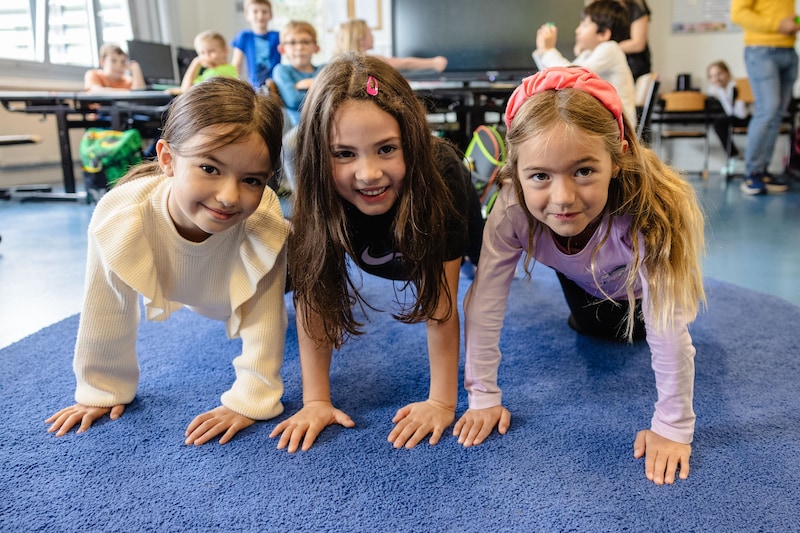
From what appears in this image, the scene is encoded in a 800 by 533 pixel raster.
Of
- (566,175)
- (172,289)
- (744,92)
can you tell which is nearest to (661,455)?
(566,175)

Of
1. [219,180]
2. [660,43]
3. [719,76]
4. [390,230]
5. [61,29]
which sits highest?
[61,29]

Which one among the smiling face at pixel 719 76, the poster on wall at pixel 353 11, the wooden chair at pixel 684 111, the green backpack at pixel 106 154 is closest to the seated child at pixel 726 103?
the smiling face at pixel 719 76

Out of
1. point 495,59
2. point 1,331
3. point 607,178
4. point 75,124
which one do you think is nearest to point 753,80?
point 495,59

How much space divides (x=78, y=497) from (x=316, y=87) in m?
0.68

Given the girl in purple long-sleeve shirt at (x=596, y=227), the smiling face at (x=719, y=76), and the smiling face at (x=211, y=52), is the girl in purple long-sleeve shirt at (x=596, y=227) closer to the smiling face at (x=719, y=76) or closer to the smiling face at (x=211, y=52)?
the smiling face at (x=211, y=52)

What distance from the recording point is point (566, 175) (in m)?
0.85

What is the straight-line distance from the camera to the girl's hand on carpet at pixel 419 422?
96 cm

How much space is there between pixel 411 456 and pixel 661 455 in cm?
37

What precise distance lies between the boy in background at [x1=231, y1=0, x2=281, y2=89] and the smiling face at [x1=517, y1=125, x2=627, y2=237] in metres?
3.01

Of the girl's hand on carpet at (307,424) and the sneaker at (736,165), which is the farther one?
the sneaker at (736,165)

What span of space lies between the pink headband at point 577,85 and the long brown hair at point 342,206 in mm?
179

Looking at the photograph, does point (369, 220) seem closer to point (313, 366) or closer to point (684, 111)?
point (313, 366)

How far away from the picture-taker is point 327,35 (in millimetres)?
5496

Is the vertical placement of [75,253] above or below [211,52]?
below
